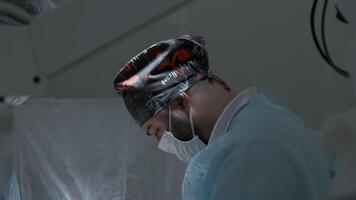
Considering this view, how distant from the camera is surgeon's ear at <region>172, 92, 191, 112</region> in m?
1.47

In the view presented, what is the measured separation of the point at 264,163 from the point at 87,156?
3.89 ft

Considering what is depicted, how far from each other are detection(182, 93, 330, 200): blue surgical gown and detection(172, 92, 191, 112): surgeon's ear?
0.20 metres

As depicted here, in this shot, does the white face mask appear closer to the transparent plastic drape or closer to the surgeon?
the surgeon

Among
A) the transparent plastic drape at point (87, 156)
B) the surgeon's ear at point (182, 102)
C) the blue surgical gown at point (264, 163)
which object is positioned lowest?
the transparent plastic drape at point (87, 156)

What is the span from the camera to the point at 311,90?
2.37 metres

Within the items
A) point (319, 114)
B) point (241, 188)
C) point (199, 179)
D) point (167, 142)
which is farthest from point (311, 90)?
point (241, 188)

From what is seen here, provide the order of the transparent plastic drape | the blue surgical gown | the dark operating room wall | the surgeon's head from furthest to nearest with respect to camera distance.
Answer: the dark operating room wall → the transparent plastic drape → the surgeon's head → the blue surgical gown

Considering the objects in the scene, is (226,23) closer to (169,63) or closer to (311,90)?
(311,90)

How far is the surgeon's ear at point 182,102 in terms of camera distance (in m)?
1.47

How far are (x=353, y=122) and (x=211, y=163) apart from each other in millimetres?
772

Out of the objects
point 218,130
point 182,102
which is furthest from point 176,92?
point 218,130

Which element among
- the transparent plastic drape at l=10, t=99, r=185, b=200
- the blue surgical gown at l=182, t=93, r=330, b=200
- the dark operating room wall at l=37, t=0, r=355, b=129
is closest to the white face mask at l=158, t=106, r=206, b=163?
the blue surgical gown at l=182, t=93, r=330, b=200

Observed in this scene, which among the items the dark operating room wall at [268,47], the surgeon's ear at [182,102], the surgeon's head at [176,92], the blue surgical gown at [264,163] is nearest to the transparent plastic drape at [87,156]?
the dark operating room wall at [268,47]

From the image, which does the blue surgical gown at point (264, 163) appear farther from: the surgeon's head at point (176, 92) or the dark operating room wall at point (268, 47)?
the dark operating room wall at point (268, 47)
